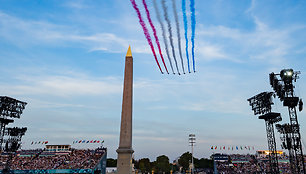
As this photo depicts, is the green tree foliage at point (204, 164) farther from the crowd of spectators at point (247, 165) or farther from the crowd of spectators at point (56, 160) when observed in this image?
the crowd of spectators at point (56, 160)

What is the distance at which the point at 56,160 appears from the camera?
63.2 meters

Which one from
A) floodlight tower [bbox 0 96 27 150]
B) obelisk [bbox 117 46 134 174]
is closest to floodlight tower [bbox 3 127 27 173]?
floodlight tower [bbox 0 96 27 150]

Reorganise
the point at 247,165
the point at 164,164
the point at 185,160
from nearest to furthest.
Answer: the point at 247,165, the point at 164,164, the point at 185,160

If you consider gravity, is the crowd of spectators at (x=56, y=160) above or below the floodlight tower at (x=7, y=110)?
below

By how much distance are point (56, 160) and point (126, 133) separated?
157ft

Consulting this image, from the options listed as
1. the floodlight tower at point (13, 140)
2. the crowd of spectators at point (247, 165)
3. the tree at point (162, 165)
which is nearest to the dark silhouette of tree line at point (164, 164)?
the tree at point (162, 165)

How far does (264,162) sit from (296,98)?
181ft

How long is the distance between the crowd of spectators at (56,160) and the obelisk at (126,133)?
124 ft

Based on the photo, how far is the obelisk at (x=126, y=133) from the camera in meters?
23.1

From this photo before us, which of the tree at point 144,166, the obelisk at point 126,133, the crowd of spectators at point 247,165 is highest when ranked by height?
the obelisk at point 126,133

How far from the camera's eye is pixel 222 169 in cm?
7294

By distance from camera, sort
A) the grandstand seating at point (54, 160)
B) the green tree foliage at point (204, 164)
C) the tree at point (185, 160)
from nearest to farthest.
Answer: the grandstand seating at point (54, 160) < the tree at point (185, 160) < the green tree foliage at point (204, 164)

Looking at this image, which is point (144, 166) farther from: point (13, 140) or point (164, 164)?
point (13, 140)

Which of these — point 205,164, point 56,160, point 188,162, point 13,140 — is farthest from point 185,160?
point 13,140
